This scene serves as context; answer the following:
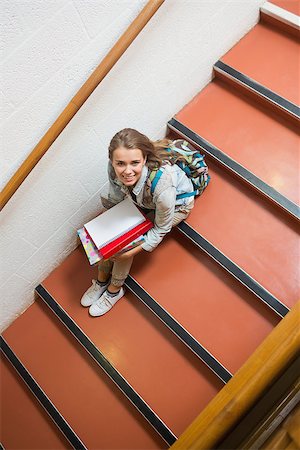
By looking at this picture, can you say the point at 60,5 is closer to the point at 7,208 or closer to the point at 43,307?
the point at 7,208

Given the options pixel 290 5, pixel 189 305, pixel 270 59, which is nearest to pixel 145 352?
pixel 189 305

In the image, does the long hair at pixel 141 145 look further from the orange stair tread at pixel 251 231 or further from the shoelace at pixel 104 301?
the shoelace at pixel 104 301

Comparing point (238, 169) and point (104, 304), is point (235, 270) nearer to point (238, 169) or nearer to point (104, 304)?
point (238, 169)

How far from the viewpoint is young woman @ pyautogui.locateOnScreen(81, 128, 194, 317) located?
1.75 metres

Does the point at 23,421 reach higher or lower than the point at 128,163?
lower

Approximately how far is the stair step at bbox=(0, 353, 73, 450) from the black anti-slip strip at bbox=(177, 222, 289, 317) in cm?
125

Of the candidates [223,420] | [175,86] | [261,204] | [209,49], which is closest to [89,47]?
[175,86]

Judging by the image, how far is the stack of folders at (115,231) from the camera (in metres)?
2.01

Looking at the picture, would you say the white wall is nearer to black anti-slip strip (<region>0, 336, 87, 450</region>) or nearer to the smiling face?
black anti-slip strip (<region>0, 336, 87, 450</region>)

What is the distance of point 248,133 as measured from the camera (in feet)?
8.17

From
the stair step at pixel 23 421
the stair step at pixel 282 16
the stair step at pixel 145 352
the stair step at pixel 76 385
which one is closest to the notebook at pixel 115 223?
the stair step at pixel 145 352

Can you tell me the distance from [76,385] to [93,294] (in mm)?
494

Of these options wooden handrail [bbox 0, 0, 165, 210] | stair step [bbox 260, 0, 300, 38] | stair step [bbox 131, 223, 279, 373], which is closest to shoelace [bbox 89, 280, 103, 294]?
stair step [bbox 131, 223, 279, 373]

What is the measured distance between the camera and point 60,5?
159 cm
